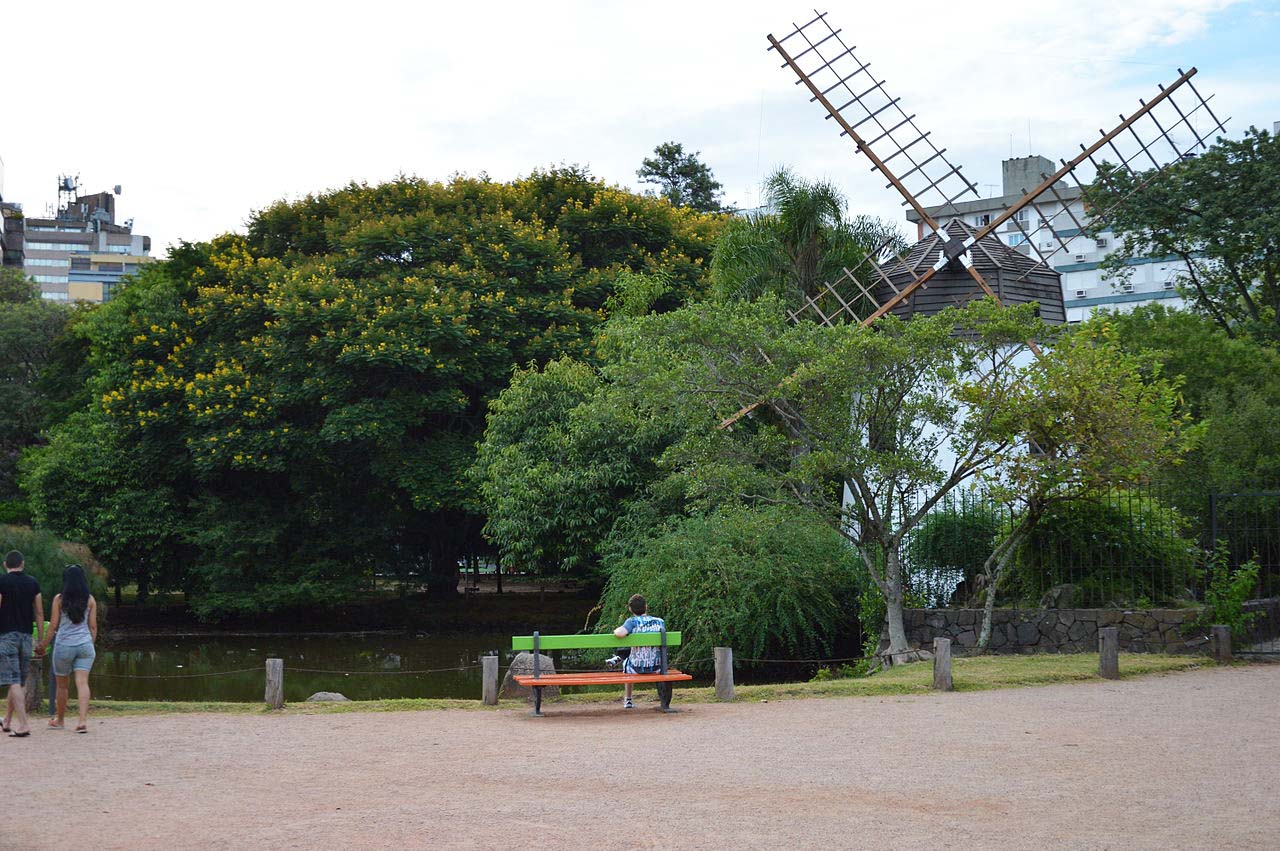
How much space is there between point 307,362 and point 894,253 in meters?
16.0

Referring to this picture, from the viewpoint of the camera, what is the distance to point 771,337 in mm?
19422

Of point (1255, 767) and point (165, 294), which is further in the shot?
point (165, 294)

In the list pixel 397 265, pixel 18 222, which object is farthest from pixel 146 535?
pixel 18 222

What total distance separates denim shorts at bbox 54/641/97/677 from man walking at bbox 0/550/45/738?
0.29 m

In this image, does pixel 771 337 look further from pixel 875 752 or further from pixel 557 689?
pixel 875 752

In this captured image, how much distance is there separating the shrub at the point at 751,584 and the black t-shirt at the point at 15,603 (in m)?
10.5

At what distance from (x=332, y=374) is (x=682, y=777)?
24.7 meters

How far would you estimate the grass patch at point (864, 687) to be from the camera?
14.5m

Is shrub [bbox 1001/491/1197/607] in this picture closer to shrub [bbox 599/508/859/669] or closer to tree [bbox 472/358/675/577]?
shrub [bbox 599/508/859/669]

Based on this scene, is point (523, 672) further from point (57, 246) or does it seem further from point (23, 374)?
point (57, 246)

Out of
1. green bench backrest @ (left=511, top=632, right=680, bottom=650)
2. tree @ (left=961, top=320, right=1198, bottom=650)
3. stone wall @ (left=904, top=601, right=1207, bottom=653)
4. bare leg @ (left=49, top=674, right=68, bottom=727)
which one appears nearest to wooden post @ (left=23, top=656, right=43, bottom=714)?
bare leg @ (left=49, top=674, right=68, bottom=727)

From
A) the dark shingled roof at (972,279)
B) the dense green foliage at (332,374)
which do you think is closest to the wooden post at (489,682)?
the dark shingled roof at (972,279)

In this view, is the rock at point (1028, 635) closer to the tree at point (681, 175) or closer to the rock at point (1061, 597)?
the rock at point (1061, 597)

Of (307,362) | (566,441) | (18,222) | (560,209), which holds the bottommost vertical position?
(566,441)
